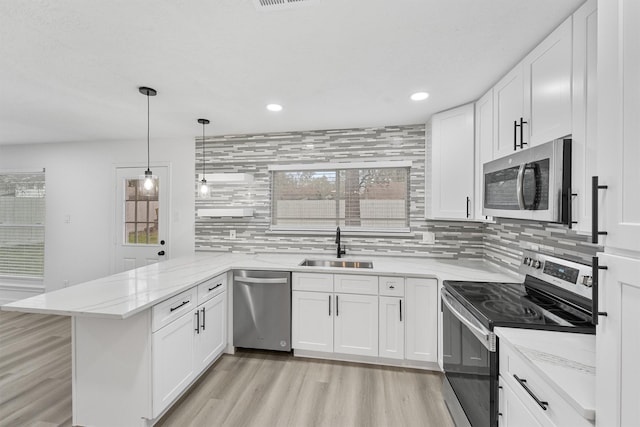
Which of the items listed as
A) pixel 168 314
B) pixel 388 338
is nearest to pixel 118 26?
pixel 168 314

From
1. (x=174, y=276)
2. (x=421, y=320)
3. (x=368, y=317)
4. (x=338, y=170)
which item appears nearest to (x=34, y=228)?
(x=174, y=276)

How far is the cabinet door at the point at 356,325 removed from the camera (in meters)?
2.65

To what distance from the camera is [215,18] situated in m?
1.43

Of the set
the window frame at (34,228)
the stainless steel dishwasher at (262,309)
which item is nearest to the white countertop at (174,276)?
the stainless steel dishwasher at (262,309)

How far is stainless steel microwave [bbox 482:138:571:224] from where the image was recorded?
1.37m

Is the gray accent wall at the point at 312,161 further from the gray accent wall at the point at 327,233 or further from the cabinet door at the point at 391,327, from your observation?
the cabinet door at the point at 391,327

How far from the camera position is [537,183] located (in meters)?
1.51

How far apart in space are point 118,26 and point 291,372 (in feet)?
8.81

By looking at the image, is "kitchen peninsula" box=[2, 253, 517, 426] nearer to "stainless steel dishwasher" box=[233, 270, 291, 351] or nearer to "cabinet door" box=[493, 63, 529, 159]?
"stainless steel dishwasher" box=[233, 270, 291, 351]

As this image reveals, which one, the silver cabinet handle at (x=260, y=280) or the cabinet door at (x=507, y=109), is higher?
the cabinet door at (x=507, y=109)

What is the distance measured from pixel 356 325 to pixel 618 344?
7.00ft

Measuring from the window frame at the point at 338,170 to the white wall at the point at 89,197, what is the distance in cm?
105

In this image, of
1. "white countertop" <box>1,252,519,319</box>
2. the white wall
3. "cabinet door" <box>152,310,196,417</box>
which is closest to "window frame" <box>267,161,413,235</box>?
"white countertop" <box>1,252,519,319</box>

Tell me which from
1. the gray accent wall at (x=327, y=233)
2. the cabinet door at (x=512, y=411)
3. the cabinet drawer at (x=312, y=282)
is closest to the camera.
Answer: the cabinet door at (x=512, y=411)
